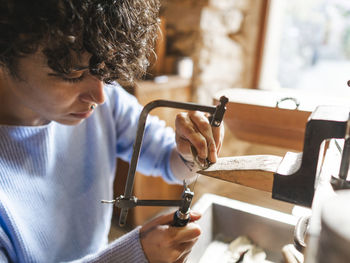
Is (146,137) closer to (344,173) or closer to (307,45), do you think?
(344,173)

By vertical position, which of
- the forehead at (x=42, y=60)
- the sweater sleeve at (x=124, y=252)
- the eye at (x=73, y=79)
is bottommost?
the sweater sleeve at (x=124, y=252)

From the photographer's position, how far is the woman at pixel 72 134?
0.58 m

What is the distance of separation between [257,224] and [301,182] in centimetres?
36

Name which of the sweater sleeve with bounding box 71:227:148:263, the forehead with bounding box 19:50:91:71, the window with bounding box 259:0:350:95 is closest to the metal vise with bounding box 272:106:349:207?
the sweater sleeve with bounding box 71:227:148:263

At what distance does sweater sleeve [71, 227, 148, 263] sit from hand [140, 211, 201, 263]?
0.05 feet

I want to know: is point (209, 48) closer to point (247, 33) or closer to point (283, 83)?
point (247, 33)

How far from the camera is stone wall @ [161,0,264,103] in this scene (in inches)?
75.9

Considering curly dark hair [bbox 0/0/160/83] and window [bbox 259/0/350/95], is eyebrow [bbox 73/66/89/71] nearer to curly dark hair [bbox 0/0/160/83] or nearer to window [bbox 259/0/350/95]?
curly dark hair [bbox 0/0/160/83]

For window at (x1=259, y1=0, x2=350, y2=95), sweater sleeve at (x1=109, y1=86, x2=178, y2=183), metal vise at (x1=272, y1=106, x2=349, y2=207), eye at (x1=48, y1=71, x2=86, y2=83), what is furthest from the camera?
window at (x1=259, y1=0, x2=350, y2=95)

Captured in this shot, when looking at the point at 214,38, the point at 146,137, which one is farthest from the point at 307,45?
the point at 146,137

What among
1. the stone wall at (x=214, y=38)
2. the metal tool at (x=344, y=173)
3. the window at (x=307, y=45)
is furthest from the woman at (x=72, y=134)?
the window at (x=307, y=45)

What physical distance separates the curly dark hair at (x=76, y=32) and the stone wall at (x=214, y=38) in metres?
1.28

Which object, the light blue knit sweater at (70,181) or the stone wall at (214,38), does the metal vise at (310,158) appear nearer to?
the light blue knit sweater at (70,181)

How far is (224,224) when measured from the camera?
81 centimetres
